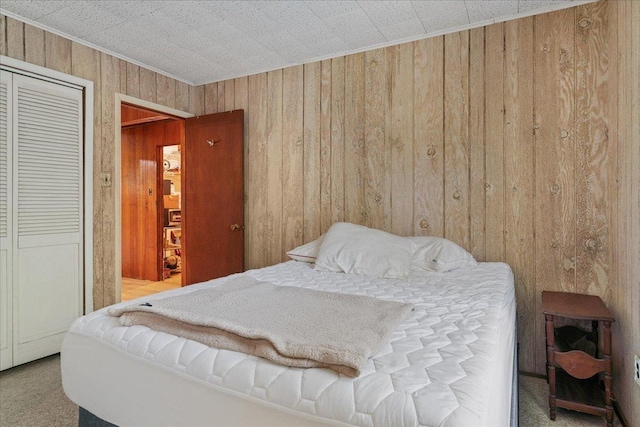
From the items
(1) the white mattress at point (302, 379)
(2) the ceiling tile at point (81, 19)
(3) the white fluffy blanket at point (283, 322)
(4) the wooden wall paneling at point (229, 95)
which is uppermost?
(2) the ceiling tile at point (81, 19)

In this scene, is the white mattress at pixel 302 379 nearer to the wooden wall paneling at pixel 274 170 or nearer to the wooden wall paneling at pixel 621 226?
the wooden wall paneling at pixel 621 226

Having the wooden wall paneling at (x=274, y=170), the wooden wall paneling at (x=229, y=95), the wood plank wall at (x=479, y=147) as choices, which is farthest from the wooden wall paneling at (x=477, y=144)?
the wooden wall paneling at (x=229, y=95)

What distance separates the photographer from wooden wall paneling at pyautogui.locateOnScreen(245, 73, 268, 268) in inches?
136

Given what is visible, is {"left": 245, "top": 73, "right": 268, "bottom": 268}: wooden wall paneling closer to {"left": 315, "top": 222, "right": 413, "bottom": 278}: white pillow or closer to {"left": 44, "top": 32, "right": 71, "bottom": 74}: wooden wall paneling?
{"left": 315, "top": 222, "right": 413, "bottom": 278}: white pillow

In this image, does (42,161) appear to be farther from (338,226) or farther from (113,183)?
(338,226)

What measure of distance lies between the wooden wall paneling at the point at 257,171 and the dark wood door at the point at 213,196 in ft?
0.33

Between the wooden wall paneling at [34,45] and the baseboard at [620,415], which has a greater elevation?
the wooden wall paneling at [34,45]

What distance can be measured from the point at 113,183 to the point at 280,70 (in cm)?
177

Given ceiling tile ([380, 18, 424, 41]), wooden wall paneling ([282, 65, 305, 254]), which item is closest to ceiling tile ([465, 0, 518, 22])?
ceiling tile ([380, 18, 424, 41])

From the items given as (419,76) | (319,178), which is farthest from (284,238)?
(419,76)

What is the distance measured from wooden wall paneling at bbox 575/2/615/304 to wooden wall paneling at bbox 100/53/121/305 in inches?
137

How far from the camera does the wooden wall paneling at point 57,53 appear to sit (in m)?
2.66

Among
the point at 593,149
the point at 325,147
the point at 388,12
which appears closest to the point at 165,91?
the point at 325,147

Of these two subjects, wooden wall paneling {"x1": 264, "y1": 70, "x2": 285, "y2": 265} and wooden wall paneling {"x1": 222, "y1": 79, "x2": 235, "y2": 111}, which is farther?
wooden wall paneling {"x1": 222, "y1": 79, "x2": 235, "y2": 111}
